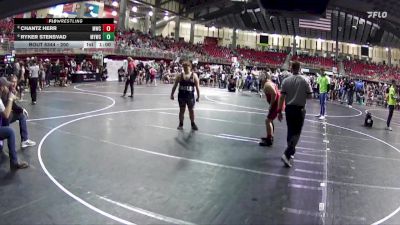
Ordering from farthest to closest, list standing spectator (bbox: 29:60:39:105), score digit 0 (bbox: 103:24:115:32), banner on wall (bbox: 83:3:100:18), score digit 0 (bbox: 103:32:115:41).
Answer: banner on wall (bbox: 83:3:100:18) → score digit 0 (bbox: 103:32:115:41) → score digit 0 (bbox: 103:24:115:32) → standing spectator (bbox: 29:60:39:105)

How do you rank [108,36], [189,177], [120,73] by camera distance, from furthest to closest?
[120,73] → [108,36] → [189,177]

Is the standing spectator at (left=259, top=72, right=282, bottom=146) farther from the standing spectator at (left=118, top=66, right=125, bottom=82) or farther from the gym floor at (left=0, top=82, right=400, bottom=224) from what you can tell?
the standing spectator at (left=118, top=66, right=125, bottom=82)

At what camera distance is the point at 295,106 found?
6895 millimetres

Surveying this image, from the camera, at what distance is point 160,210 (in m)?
4.58

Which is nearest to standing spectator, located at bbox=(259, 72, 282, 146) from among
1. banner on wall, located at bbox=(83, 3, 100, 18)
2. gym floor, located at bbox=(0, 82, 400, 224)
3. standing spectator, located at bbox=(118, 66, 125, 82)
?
gym floor, located at bbox=(0, 82, 400, 224)

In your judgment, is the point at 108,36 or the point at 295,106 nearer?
the point at 295,106

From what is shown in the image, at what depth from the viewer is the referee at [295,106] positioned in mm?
6863

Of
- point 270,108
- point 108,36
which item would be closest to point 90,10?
point 108,36

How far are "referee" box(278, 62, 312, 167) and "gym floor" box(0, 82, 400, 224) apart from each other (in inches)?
15.4

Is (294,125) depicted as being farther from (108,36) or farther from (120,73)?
(120,73)

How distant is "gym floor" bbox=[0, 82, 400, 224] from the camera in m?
4.55
